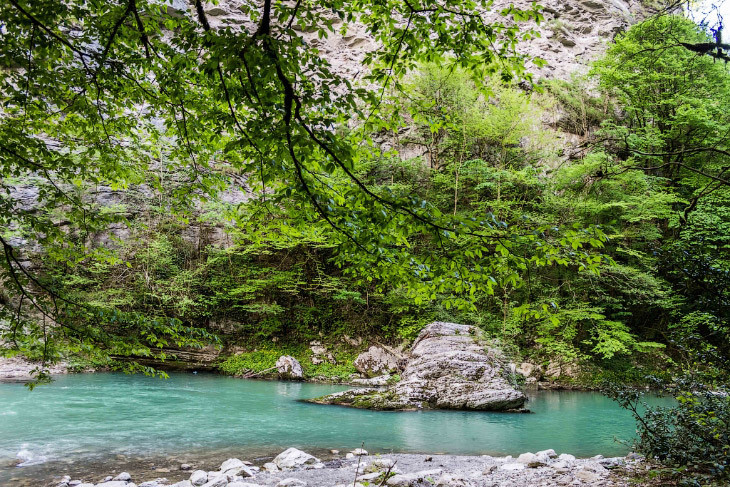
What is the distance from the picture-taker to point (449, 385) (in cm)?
1092

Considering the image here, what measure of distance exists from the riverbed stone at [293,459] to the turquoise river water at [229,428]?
25.5 inches

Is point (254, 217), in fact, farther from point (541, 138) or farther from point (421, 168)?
point (541, 138)

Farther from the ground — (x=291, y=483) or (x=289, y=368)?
(x=291, y=483)

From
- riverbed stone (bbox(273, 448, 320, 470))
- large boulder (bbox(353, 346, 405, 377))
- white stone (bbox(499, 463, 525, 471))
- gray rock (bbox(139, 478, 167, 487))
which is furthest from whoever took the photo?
large boulder (bbox(353, 346, 405, 377))

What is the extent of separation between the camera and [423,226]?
99.7 inches

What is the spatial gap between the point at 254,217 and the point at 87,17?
256cm

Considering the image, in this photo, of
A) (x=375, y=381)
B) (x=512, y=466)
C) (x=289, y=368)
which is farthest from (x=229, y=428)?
(x=289, y=368)

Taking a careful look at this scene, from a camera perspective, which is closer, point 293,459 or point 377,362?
point 293,459

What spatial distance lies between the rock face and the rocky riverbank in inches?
159

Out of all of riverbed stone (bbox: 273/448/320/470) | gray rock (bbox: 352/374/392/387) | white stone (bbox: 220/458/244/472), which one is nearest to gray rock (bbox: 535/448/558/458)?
riverbed stone (bbox: 273/448/320/470)

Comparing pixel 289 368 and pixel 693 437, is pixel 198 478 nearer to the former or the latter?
pixel 693 437

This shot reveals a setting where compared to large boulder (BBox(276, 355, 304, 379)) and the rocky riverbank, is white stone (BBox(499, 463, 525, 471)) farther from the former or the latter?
large boulder (BBox(276, 355, 304, 379))

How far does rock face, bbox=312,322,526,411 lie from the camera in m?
10.5

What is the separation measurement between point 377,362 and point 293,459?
1024 centimetres
